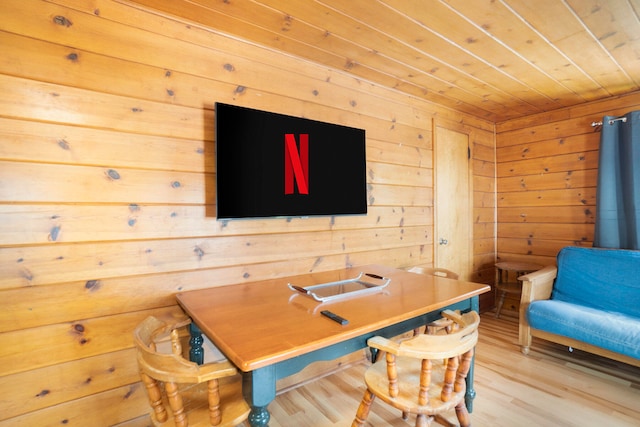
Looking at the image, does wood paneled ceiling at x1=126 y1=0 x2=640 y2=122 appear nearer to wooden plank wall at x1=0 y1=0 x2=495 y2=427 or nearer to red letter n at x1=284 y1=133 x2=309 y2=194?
wooden plank wall at x1=0 y1=0 x2=495 y2=427

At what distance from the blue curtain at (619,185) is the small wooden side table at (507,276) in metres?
0.61

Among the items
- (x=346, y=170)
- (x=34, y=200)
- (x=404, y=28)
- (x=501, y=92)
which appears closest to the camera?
(x=34, y=200)

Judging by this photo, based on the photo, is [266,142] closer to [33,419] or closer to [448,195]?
[33,419]

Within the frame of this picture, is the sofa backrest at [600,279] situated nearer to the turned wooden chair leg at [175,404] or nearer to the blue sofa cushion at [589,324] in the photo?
the blue sofa cushion at [589,324]

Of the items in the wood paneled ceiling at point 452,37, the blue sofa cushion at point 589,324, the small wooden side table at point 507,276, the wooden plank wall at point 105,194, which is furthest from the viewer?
the small wooden side table at point 507,276

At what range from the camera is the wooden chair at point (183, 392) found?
1039mm

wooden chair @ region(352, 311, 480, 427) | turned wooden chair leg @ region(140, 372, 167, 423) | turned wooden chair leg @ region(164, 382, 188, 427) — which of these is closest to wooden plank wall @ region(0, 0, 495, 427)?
turned wooden chair leg @ region(140, 372, 167, 423)

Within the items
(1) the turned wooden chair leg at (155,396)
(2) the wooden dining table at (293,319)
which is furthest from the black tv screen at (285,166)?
(1) the turned wooden chair leg at (155,396)

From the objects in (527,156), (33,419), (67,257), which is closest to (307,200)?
(67,257)

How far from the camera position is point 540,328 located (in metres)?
2.57

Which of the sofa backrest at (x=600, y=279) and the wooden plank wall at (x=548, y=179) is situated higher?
the wooden plank wall at (x=548, y=179)

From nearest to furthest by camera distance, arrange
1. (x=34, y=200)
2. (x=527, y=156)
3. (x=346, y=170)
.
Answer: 1. (x=34, y=200)
2. (x=346, y=170)
3. (x=527, y=156)

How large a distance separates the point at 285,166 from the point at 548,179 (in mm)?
3000

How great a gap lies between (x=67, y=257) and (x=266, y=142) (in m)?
1.15
